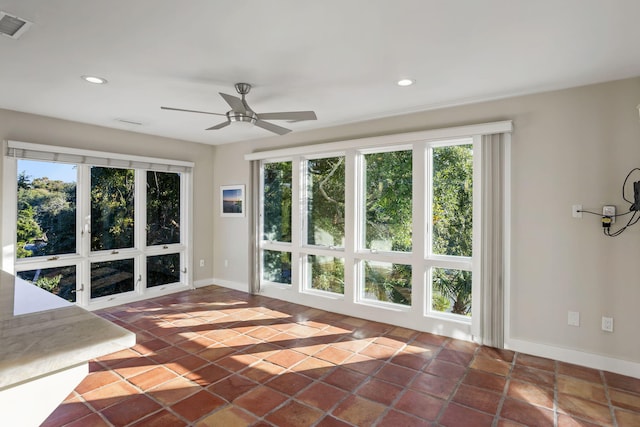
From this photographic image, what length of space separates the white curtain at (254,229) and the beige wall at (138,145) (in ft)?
3.60

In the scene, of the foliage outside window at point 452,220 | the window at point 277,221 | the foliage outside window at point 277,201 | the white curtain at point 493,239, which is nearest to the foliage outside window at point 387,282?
the foliage outside window at point 452,220

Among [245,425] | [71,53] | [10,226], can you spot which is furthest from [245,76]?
[10,226]

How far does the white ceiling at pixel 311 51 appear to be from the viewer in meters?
2.04

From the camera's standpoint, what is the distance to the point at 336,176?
4828mm

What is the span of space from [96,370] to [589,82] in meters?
5.00

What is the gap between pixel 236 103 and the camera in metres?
2.89

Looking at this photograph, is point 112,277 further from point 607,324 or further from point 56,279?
point 607,324

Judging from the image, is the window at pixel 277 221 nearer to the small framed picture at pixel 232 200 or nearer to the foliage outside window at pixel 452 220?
the small framed picture at pixel 232 200

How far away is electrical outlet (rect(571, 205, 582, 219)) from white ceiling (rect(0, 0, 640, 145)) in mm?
1108

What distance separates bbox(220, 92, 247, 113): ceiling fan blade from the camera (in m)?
2.80

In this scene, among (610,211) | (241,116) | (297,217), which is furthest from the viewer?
(297,217)

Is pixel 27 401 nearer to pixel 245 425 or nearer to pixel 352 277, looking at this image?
pixel 245 425

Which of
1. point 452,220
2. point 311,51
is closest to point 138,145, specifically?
point 311,51

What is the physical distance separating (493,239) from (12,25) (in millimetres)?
4188
